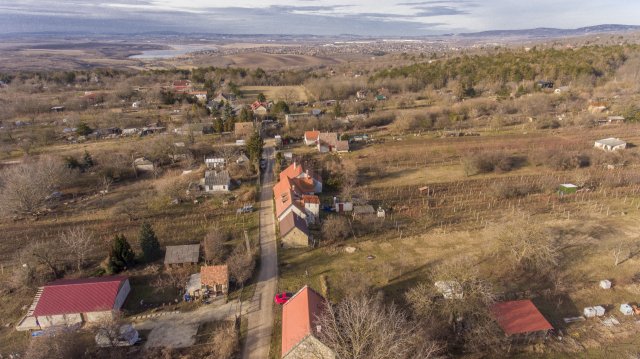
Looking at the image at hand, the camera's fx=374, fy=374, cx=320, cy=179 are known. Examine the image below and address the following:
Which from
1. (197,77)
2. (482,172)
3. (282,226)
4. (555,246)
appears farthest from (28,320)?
(197,77)

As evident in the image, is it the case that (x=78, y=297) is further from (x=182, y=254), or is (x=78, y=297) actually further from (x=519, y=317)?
(x=519, y=317)

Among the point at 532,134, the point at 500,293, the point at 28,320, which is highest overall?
the point at 532,134

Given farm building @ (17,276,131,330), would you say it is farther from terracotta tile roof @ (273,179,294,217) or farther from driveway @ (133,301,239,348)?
terracotta tile roof @ (273,179,294,217)

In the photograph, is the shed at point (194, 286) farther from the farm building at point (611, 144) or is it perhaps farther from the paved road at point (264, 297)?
the farm building at point (611, 144)

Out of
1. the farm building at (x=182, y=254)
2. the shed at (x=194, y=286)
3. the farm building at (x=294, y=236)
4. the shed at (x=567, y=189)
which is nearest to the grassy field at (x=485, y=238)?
the shed at (x=567, y=189)

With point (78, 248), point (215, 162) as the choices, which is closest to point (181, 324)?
point (78, 248)

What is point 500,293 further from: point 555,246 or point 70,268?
point 70,268

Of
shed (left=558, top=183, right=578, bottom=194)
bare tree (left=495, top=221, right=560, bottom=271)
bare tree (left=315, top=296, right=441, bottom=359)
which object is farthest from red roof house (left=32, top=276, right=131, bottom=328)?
shed (left=558, top=183, right=578, bottom=194)
